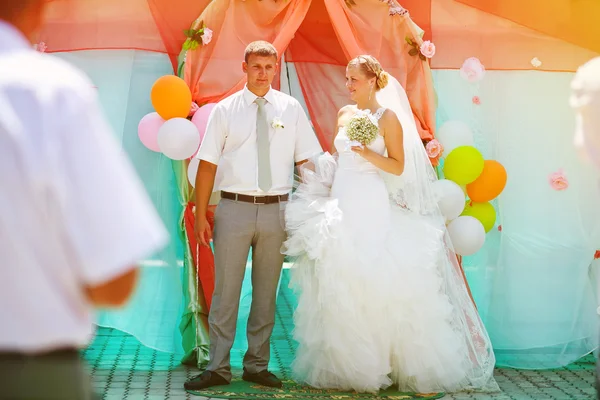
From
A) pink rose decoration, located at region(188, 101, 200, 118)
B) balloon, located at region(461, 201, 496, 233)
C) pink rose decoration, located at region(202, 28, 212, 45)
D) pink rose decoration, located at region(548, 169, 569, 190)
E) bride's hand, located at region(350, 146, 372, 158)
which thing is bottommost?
balloon, located at region(461, 201, 496, 233)

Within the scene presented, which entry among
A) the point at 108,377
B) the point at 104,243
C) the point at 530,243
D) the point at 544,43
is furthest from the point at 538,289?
the point at 104,243

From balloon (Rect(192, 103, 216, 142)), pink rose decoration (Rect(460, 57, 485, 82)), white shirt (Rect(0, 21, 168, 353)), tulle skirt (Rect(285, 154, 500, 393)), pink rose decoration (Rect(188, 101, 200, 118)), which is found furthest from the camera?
pink rose decoration (Rect(460, 57, 485, 82))

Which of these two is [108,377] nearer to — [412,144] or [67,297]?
[412,144]

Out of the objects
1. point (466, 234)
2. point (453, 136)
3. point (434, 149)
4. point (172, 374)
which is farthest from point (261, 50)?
point (172, 374)

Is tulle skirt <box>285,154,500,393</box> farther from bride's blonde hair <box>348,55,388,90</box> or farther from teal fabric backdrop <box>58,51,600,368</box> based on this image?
teal fabric backdrop <box>58,51,600,368</box>

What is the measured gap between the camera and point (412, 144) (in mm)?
4992

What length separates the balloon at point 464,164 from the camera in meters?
5.19

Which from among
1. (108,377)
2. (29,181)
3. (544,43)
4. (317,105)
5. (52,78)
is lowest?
(108,377)

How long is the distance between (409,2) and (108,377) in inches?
120

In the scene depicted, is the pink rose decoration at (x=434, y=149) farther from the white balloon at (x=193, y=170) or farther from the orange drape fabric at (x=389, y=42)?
the white balloon at (x=193, y=170)

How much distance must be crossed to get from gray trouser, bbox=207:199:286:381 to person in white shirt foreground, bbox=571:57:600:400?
2832 mm

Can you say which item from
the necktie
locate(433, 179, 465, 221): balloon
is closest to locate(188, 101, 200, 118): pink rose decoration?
the necktie

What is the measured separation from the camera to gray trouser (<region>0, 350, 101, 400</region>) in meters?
1.51

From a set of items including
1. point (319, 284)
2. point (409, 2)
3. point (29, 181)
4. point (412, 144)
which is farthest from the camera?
point (409, 2)
